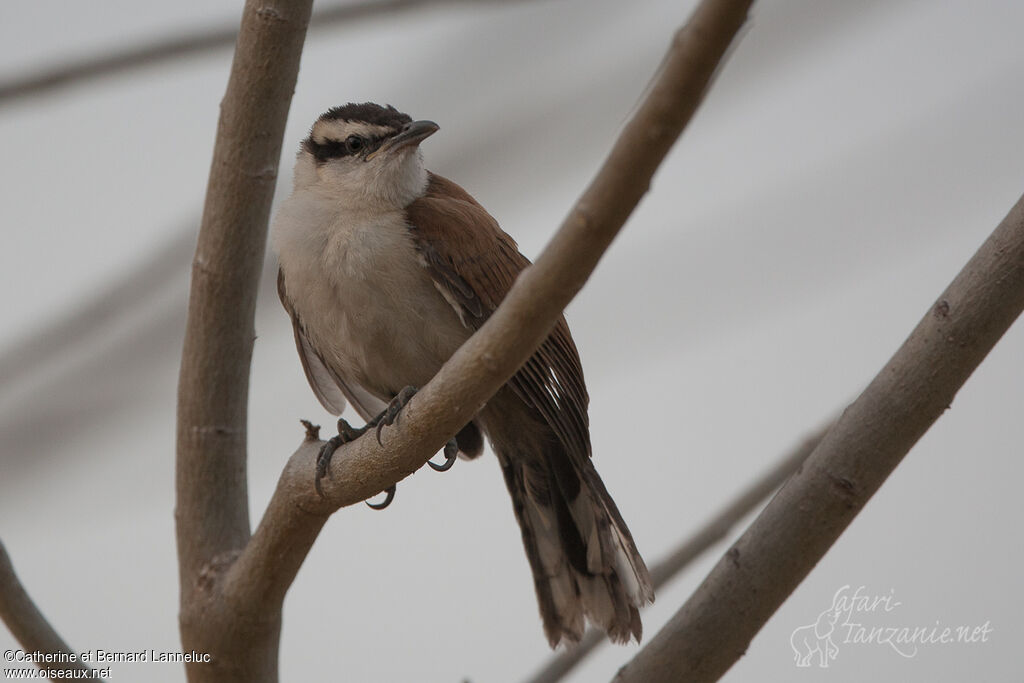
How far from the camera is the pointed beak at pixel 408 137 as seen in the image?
4293mm

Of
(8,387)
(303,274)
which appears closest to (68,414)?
(8,387)

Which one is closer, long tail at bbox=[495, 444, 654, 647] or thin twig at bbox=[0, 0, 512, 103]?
thin twig at bbox=[0, 0, 512, 103]

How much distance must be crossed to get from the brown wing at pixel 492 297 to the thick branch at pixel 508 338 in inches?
41.4

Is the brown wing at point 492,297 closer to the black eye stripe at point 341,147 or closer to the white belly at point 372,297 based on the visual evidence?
the white belly at point 372,297

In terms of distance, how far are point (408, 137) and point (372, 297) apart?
2.50ft

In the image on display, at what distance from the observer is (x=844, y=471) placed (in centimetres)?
288

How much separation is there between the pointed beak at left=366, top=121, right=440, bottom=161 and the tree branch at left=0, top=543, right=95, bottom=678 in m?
2.11

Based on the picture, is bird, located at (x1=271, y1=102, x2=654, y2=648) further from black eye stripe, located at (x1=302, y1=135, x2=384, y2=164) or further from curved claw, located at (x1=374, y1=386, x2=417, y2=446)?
curved claw, located at (x1=374, y1=386, x2=417, y2=446)

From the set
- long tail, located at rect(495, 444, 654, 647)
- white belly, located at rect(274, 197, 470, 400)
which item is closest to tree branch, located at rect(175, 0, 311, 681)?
white belly, located at rect(274, 197, 470, 400)

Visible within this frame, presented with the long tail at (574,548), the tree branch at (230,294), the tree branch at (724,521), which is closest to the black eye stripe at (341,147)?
the tree branch at (230,294)

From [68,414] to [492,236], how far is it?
2319mm

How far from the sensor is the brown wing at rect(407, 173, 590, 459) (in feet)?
12.8

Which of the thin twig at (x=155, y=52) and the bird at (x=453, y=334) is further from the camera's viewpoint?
the bird at (x=453, y=334)

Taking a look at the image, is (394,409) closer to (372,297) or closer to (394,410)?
(394,410)
